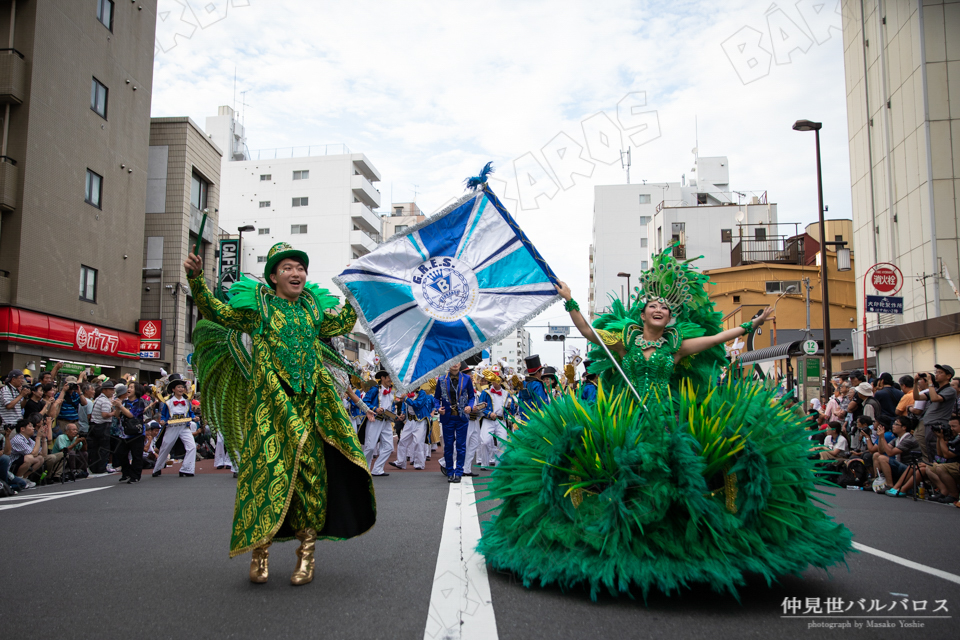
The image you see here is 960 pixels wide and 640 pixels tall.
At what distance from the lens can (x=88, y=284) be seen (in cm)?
2391

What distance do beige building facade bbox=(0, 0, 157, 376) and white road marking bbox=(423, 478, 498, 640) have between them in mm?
18617

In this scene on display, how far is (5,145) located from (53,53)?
10.6 ft

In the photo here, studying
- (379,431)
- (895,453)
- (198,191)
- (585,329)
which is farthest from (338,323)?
(198,191)

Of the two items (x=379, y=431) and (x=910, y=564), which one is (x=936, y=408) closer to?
(x=910, y=564)

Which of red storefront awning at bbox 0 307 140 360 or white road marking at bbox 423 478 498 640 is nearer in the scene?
white road marking at bbox 423 478 498 640

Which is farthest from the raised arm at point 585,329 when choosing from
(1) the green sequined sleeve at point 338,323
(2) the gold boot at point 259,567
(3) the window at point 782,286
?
(3) the window at point 782,286

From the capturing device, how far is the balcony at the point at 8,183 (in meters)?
20.3

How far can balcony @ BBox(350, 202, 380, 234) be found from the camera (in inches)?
2189

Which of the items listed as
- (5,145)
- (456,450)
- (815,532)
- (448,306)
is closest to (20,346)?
(5,145)

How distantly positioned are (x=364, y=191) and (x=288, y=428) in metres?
54.1

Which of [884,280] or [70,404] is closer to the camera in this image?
[70,404]

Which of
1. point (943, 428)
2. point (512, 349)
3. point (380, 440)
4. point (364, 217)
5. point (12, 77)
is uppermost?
point (364, 217)

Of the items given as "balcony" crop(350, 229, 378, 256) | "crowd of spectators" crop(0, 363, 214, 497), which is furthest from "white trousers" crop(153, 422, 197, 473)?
→ "balcony" crop(350, 229, 378, 256)

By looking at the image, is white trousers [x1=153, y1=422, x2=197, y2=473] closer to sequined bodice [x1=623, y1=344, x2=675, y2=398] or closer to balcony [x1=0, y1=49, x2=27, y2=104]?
sequined bodice [x1=623, y1=344, x2=675, y2=398]
